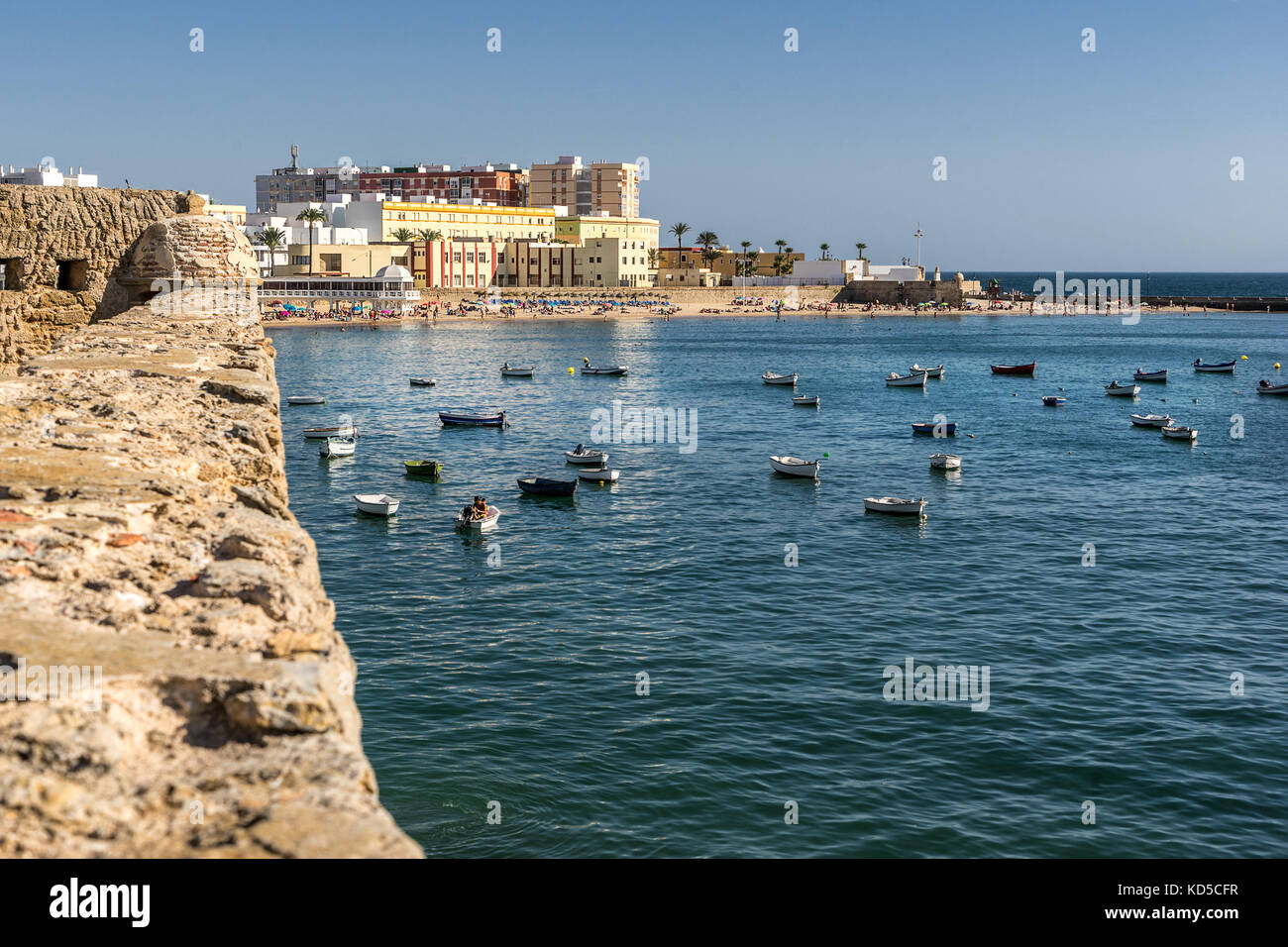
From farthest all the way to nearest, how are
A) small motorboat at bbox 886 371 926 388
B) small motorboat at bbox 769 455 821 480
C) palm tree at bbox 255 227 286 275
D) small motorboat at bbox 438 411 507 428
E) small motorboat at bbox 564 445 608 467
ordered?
1. palm tree at bbox 255 227 286 275
2. small motorboat at bbox 886 371 926 388
3. small motorboat at bbox 438 411 507 428
4. small motorboat at bbox 564 445 608 467
5. small motorboat at bbox 769 455 821 480

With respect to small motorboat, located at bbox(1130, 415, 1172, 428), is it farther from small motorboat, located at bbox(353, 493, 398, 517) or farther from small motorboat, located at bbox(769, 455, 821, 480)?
small motorboat, located at bbox(353, 493, 398, 517)

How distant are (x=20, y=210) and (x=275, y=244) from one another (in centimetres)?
15376

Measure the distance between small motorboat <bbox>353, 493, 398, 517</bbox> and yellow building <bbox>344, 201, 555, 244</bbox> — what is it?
148 meters

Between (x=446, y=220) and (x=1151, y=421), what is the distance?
142393 millimetres

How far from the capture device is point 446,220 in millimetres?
188375

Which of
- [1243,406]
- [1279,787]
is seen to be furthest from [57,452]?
[1243,406]

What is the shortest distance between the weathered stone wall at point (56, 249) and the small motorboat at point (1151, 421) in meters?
61.9

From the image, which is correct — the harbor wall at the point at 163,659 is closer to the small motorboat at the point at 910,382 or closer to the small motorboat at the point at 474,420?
the small motorboat at the point at 474,420

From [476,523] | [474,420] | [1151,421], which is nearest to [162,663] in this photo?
[476,523]

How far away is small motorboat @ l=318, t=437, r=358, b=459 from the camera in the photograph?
5366cm

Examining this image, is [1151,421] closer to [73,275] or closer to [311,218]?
[73,275]

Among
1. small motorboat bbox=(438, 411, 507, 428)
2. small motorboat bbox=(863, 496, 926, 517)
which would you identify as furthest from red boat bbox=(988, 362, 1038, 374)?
small motorboat bbox=(863, 496, 926, 517)

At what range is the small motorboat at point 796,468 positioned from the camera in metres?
49.0
